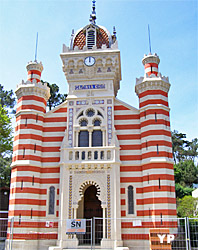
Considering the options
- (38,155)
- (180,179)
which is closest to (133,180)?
(38,155)

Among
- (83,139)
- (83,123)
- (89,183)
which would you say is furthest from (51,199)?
(83,123)

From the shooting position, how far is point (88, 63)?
73.2 feet

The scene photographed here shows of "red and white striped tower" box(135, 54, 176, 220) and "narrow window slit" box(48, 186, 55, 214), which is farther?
"narrow window slit" box(48, 186, 55, 214)

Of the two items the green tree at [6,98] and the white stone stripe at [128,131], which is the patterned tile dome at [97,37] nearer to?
the white stone stripe at [128,131]

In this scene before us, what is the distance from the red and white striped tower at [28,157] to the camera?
63.0 ft

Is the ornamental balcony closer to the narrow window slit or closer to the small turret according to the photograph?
the narrow window slit

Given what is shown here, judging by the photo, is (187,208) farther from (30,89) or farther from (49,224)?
(30,89)

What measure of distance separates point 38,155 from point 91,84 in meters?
6.63

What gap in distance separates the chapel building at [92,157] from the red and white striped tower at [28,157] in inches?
2.6

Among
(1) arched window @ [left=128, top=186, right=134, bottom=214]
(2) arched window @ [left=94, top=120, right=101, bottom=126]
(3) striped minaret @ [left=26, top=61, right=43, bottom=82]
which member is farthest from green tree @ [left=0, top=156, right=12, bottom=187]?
(1) arched window @ [left=128, top=186, right=134, bottom=214]

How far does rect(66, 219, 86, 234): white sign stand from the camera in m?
15.6

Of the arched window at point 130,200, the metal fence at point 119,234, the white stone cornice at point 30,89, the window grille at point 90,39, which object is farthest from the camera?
the window grille at point 90,39

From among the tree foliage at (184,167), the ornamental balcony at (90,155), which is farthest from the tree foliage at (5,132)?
the tree foliage at (184,167)

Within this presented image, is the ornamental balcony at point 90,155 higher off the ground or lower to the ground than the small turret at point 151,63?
lower
